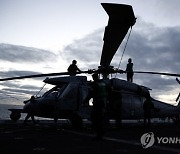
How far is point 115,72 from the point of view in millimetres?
13555

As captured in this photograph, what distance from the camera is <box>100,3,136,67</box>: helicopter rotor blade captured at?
9.03m

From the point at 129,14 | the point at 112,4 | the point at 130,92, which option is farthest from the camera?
the point at 130,92

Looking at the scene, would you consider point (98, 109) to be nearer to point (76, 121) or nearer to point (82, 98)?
point (82, 98)

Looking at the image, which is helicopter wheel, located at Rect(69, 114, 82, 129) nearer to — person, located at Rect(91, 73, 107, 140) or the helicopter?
the helicopter

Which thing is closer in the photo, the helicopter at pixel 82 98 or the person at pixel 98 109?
the person at pixel 98 109

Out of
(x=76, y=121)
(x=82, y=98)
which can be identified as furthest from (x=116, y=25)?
(x=76, y=121)

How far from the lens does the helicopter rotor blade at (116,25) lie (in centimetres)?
903

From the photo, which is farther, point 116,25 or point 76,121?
point 76,121

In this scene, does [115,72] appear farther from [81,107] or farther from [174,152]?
[174,152]

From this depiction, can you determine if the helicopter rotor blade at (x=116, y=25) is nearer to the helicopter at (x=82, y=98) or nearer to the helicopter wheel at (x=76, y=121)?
the helicopter at (x=82, y=98)

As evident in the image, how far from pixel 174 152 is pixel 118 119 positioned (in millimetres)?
9901

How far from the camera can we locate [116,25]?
32.2 ft

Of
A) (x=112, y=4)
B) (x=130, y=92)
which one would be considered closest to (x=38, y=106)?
(x=130, y=92)

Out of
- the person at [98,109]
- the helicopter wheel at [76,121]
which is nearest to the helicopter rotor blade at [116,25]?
the person at [98,109]
